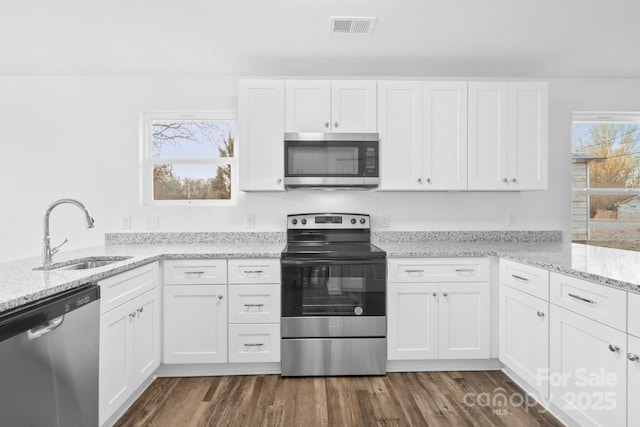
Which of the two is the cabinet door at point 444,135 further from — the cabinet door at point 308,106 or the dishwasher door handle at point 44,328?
the dishwasher door handle at point 44,328

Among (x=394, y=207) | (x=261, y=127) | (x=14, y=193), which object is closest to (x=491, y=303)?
(x=394, y=207)

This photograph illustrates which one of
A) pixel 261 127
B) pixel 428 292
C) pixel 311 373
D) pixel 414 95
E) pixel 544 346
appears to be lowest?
pixel 311 373

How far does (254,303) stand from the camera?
2416mm

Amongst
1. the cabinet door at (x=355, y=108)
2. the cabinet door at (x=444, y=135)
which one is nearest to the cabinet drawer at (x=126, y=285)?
the cabinet door at (x=355, y=108)

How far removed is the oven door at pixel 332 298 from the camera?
2.39 metres

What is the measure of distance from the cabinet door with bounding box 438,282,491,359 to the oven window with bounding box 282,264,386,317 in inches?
18.3

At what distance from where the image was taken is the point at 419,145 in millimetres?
2740

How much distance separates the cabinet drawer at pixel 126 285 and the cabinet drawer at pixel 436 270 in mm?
1602

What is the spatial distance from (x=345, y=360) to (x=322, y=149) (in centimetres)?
155

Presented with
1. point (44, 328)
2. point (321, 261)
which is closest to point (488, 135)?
point (321, 261)

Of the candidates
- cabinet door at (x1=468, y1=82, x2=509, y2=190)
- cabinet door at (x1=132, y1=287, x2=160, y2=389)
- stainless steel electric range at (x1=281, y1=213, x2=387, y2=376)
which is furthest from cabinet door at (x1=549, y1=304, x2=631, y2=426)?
cabinet door at (x1=132, y1=287, x2=160, y2=389)

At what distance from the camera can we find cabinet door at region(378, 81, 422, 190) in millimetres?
2723

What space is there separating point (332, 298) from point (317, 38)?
1.80 meters

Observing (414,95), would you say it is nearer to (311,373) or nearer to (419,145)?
(419,145)
